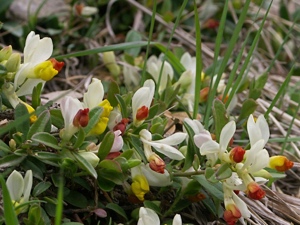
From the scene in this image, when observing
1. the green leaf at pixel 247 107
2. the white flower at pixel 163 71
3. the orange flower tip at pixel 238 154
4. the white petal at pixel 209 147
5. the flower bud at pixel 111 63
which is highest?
the orange flower tip at pixel 238 154

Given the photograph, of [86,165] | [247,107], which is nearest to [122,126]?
[86,165]

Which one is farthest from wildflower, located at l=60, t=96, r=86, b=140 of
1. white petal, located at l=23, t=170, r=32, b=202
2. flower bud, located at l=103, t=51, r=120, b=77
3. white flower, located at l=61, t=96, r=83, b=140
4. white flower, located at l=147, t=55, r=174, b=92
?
flower bud, located at l=103, t=51, r=120, b=77

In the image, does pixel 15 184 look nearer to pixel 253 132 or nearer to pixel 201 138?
pixel 201 138

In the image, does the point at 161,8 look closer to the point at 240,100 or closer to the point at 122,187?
the point at 240,100

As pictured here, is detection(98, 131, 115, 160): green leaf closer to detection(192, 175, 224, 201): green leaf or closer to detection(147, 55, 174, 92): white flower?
detection(192, 175, 224, 201): green leaf

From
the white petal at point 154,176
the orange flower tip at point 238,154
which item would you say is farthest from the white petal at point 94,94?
the orange flower tip at point 238,154

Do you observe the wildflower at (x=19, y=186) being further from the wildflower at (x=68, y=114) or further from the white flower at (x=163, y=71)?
the white flower at (x=163, y=71)

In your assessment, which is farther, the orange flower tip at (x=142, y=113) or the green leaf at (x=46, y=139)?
the orange flower tip at (x=142, y=113)
